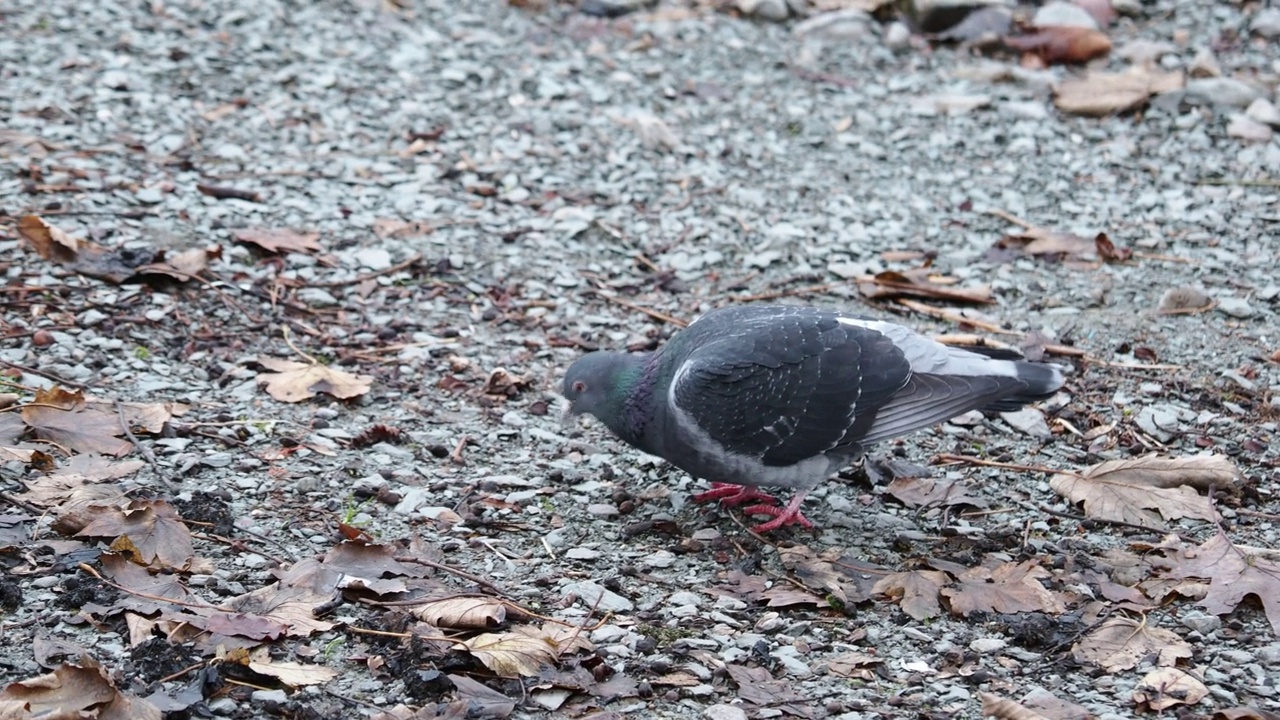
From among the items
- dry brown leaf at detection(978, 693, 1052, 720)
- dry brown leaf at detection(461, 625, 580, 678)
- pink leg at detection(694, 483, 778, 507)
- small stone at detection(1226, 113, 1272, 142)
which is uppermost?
small stone at detection(1226, 113, 1272, 142)

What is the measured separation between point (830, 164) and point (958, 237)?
1.13 meters

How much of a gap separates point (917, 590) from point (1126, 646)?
668mm

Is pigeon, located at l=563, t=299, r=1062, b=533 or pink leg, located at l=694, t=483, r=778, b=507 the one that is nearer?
pigeon, located at l=563, t=299, r=1062, b=533

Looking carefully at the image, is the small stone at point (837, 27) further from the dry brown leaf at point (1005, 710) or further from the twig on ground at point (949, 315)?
the dry brown leaf at point (1005, 710)

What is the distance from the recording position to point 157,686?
3.47 meters

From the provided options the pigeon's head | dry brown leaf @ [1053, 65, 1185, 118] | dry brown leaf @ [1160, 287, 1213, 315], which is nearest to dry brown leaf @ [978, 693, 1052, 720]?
the pigeon's head

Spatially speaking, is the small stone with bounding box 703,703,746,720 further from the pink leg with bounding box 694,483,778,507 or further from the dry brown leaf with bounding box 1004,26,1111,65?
the dry brown leaf with bounding box 1004,26,1111,65

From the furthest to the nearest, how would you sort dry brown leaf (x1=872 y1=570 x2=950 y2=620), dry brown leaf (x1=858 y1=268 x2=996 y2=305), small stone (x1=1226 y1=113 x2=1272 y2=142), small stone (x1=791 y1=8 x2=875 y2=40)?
1. small stone (x1=791 y1=8 x2=875 y2=40)
2. small stone (x1=1226 y1=113 x2=1272 y2=142)
3. dry brown leaf (x1=858 y1=268 x2=996 y2=305)
4. dry brown leaf (x1=872 y1=570 x2=950 y2=620)

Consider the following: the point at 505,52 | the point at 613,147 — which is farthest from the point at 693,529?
the point at 505,52

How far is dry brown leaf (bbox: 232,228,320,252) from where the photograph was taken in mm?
6602

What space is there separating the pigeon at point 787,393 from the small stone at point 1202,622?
971 mm

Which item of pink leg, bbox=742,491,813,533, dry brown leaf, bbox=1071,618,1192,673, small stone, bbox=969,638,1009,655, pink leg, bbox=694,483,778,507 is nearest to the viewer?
dry brown leaf, bbox=1071,618,1192,673

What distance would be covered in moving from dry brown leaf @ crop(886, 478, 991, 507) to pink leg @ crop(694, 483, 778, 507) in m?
0.49

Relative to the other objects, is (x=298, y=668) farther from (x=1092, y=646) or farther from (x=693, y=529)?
(x=1092, y=646)
